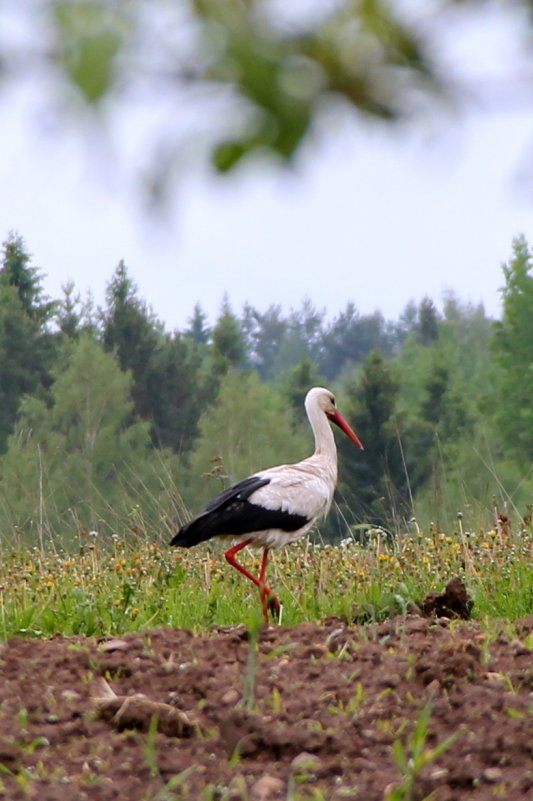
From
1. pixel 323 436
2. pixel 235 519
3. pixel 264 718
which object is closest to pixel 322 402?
pixel 323 436

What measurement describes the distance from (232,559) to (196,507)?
150 ft

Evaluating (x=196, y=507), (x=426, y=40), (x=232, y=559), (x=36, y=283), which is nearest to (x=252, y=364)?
(x=36, y=283)

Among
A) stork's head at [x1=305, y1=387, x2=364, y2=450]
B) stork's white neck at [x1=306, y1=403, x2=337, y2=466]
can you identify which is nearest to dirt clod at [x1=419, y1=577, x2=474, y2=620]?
stork's white neck at [x1=306, y1=403, x2=337, y2=466]

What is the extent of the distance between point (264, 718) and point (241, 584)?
13.1 ft

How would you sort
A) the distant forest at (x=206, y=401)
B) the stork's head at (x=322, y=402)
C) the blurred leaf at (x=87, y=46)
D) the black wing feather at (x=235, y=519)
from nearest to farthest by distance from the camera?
the blurred leaf at (x=87, y=46) → the black wing feather at (x=235, y=519) → the stork's head at (x=322, y=402) → the distant forest at (x=206, y=401)

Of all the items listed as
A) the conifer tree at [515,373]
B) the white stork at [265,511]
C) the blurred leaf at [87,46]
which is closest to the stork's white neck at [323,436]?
the white stork at [265,511]

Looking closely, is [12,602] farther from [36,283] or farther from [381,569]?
[36,283]

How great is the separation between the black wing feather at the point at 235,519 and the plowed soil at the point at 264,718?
2.79 m

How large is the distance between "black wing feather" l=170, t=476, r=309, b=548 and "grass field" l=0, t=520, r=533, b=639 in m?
0.20

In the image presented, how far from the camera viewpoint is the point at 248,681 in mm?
3633

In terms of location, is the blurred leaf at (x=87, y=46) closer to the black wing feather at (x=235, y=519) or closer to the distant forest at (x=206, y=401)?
the black wing feather at (x=235, y=519)

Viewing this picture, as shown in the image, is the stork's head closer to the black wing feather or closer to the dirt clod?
the black wing feather

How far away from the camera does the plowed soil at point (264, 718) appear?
3.19 meters

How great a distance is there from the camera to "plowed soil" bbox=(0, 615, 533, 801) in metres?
3.19
